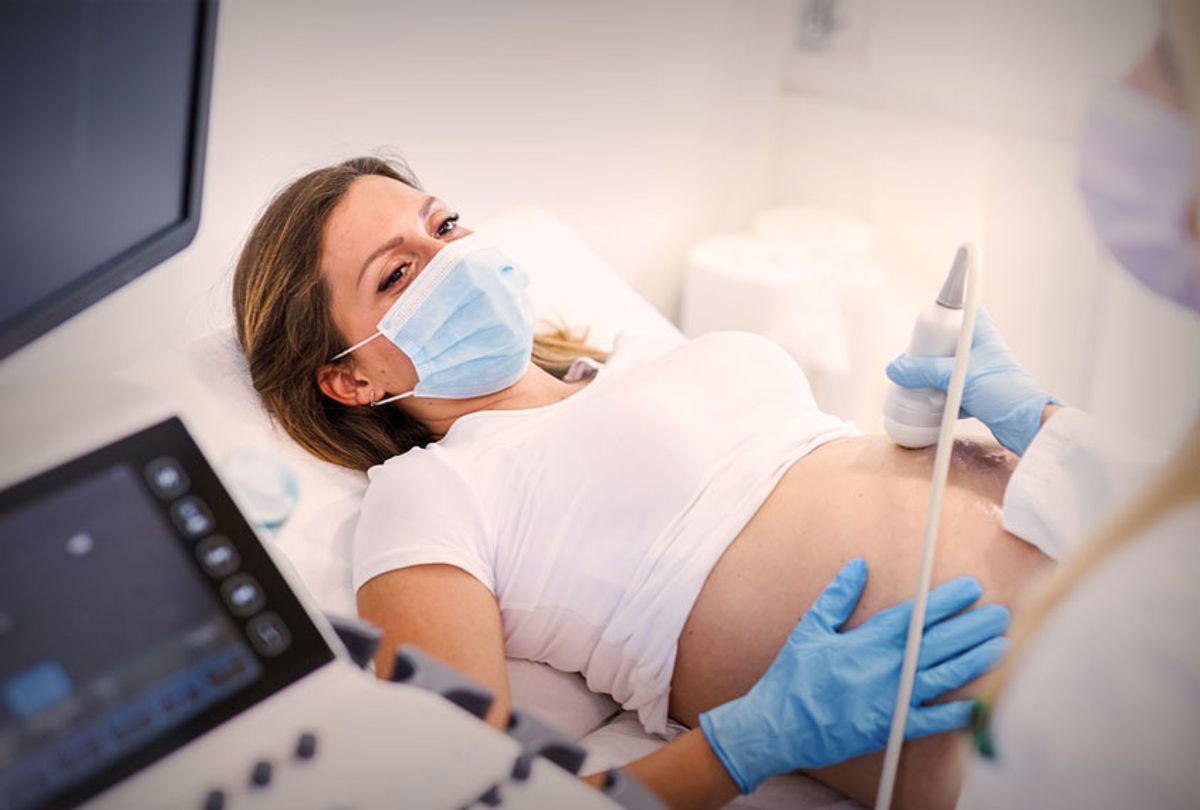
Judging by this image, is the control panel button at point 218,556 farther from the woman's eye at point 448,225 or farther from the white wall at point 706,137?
the woman's eye at point 448,225

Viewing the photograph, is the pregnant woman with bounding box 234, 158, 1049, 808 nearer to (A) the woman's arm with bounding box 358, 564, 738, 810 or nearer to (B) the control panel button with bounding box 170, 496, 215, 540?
(A) the woman's arm with bounding box 358, 564, 738, 810

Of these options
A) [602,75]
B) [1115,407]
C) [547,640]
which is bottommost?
[547,640]

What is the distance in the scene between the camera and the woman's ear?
4.05ft

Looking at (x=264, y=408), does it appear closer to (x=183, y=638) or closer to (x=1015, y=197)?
(x=183, y=638)

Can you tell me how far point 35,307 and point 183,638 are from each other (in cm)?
24

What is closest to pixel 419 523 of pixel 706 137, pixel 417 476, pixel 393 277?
pixel 417 476

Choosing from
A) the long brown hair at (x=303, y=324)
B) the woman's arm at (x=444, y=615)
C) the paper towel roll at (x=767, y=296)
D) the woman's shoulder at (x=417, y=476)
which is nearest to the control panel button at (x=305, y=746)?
the woman's arm at (x=444, y=615)

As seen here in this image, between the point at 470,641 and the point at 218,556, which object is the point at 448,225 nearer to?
the point at 470,641

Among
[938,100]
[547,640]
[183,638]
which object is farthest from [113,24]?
[938,100]

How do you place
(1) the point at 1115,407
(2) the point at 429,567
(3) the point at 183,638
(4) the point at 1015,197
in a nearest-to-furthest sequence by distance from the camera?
(3) the point at 183,638 < (1) the point at 1115,407 < (2) the point at 429,567 < (4) the point at 1015,197

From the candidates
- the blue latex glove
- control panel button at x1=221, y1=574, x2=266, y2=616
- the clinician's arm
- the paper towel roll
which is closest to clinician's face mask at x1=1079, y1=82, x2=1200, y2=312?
the clinician's arm

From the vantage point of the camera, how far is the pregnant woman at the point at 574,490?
1035 mm

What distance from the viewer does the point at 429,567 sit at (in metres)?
1.10

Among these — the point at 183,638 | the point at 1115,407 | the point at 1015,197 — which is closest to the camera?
the point at 183,638
